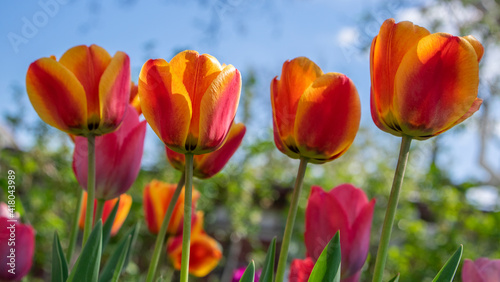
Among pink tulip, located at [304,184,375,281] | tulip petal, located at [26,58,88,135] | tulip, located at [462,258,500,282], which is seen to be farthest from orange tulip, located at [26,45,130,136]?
tulip, located at [462,258,500,282]

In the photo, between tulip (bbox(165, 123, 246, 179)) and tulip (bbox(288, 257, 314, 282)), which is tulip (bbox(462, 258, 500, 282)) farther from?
tulip (bbox(165, 123, 246, 179))

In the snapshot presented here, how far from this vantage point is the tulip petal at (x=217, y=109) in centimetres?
39

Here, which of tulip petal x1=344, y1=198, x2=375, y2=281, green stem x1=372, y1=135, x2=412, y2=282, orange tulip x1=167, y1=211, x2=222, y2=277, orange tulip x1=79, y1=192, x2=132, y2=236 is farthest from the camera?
orange tulip x1=167, y1=211, x2=222, y2=277

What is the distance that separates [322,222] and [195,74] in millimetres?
185

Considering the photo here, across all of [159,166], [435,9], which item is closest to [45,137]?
[159,166]

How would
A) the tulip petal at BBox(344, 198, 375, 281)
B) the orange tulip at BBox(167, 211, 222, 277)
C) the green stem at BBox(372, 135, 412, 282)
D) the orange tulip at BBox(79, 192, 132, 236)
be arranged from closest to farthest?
the green stem at BBox(372, 135, 412, 282)
the tulip petal at BBox(344, 198, 375, 281)
the orange tulip at BBox(79, 192, 132, 236)
the orange tulip at BBox(167, 211, 222, 277)

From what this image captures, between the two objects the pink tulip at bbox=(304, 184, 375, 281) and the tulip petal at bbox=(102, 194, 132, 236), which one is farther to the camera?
the tulip petal at bbox=(102, 194, 132, 236)

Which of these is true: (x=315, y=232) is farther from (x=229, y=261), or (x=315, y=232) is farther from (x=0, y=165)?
(x=229, y=261)

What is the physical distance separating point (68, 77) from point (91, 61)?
33 millimetres

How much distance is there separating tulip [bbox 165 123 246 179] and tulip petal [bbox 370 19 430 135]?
15 centimetres

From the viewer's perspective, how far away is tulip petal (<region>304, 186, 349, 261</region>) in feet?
1.53

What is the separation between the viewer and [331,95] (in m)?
0.41

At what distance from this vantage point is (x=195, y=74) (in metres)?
0.41

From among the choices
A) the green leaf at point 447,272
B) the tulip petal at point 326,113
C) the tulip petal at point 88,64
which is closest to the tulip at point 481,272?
the green leaf at point 447,272
